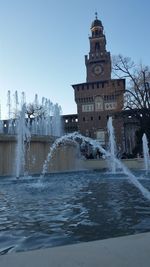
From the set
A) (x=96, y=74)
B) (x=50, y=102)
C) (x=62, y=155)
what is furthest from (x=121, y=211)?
(x=96, y=74)

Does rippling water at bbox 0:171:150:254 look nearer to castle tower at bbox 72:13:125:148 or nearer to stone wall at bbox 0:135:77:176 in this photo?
stone wall at bbox 0:135:77:176

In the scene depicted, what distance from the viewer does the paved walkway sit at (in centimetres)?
222

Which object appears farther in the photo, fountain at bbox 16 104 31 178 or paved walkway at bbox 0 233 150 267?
fountain at bbox 16 104 31 178

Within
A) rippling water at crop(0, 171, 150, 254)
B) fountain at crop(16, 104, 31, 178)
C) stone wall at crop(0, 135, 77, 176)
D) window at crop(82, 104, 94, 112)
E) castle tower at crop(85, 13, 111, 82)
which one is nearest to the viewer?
rippling water at crop(0, 171, 150, 254)

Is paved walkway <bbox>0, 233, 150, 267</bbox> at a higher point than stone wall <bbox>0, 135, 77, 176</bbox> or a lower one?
lower

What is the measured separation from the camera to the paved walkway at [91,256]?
7.29ft

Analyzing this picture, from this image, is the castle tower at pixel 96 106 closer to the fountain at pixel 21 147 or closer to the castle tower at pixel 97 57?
the castle tower at pixel 97 57

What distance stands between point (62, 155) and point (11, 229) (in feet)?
48.9

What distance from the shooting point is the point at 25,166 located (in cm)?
1578

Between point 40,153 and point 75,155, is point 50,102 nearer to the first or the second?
point 75,155

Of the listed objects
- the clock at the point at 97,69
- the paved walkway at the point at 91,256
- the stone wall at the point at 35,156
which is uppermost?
the clock at the point at 97,69

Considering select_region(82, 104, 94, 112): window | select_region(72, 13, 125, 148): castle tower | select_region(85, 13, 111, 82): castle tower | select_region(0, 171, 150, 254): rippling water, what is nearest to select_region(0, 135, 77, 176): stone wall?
select_region(0, 171, 150, 254): rippling water

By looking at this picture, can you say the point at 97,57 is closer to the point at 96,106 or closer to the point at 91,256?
the point at 96,106

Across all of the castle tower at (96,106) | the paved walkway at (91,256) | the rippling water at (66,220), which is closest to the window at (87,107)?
the castle tower at (96,106)
